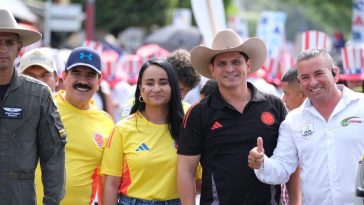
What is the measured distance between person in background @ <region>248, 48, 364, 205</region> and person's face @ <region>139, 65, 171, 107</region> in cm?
94

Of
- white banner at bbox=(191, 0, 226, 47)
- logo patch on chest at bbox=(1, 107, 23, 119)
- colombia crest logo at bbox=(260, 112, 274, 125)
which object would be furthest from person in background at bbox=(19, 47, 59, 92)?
white banner at bbox=(191, 0, 226, 47)

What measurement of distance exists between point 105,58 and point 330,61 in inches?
390

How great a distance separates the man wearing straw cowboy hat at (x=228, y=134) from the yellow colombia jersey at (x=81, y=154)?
0.95 meters

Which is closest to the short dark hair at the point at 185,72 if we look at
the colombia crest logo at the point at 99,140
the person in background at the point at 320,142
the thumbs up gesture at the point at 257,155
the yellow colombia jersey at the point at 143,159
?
Answer: the colombia crest logo at the point at 99,140

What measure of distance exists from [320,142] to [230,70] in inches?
33.0

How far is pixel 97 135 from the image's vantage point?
7.12m

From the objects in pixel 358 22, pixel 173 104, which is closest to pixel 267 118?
pixel 173 104

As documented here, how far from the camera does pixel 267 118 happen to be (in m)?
6.33

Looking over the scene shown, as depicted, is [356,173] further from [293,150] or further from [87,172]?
[87,172]

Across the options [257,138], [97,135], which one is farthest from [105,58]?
[257,138]

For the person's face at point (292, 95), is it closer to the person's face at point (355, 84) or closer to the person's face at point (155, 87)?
the person's face at point (155, 87)

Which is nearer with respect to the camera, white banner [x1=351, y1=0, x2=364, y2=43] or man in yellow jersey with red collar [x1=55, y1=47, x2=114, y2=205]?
man in yellow jersey with red collar [x1=55, y1=47, x2=114, y2=205]

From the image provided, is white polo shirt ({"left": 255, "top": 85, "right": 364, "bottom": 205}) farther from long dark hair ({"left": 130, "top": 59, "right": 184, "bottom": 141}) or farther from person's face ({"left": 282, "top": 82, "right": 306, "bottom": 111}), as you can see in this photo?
person's face ({"left": 282, "top": 82, "right": 306, "bottom": 111})

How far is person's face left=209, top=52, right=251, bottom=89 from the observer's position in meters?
6.33
